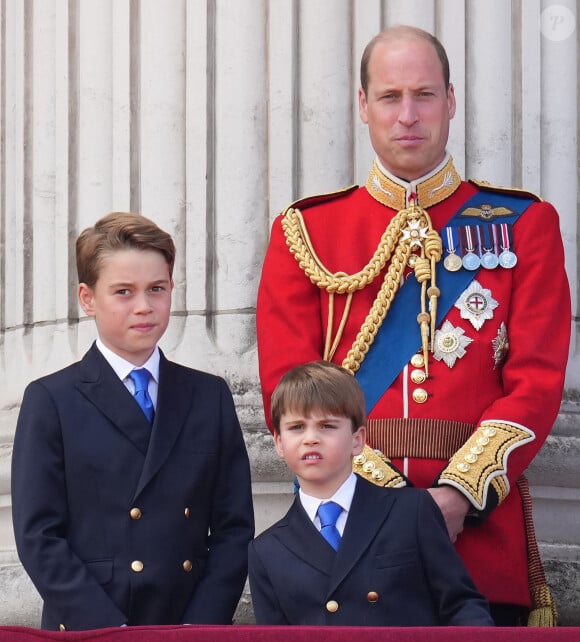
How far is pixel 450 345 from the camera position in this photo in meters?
3.88

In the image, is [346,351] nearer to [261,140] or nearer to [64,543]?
[64,543]

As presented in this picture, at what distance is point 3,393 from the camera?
5.48 metres

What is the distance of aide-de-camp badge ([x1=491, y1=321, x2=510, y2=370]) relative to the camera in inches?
152

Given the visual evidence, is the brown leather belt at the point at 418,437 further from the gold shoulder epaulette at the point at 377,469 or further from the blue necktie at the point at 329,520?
the blue necktie at the point at 329,520

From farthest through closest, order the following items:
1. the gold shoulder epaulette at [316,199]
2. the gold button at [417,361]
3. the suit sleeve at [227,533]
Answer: the gold shoulder epaulette at [316,199], the gold button at [417,361], the suit sleeve at [227,533]

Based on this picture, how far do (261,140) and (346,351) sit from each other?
1407mm

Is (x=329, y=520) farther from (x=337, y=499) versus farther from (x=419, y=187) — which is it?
(x=419, y=187)

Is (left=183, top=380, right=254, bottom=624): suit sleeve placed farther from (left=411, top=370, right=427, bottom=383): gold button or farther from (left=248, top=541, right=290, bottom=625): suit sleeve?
(left=411, top=370, right=427, bottom=383): gold button

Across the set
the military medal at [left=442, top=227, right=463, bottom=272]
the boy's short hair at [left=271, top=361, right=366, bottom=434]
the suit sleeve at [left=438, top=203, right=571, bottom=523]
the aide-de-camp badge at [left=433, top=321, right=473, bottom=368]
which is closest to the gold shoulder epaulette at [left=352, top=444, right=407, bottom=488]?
the suit sleeve at [left=438, top=203, right=571, bottom=523]

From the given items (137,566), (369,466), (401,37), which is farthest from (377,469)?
(401,37)

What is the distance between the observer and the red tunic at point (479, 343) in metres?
3.74

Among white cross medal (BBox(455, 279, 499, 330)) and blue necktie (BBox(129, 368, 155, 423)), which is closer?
blue necktie (BBox(129, 368, 155, 423))

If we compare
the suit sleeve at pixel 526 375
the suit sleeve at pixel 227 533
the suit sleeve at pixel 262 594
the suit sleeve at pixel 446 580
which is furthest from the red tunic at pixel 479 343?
the suit sleeve at pixel 262 594

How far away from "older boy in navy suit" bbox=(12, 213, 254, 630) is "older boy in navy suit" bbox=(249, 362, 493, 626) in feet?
0.68
